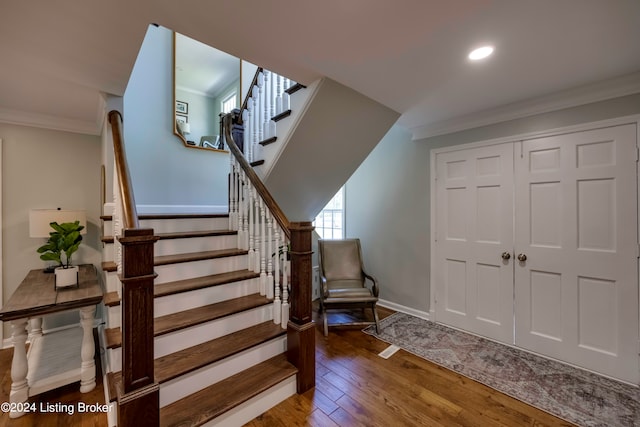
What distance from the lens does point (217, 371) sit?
5.75 ft

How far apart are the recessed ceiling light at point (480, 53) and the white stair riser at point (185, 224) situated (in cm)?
254

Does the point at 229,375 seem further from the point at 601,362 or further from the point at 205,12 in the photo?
the point at 601,362

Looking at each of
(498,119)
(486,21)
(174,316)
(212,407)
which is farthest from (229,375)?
(498,119)

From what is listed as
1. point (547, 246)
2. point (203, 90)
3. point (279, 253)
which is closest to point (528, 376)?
point (547, 246)

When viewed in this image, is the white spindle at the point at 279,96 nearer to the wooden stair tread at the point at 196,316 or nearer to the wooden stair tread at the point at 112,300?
the wooden stair tread at the point at 196,316

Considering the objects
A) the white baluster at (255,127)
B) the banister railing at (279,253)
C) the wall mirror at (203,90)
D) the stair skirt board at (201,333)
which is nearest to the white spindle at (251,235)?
the banister railing at (279,253)

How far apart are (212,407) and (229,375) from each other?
0.26m

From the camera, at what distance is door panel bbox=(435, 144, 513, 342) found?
2.71 meters

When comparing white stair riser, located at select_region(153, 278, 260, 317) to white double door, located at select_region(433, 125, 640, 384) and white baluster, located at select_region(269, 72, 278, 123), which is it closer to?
white baluster, located at select_region(269, 72, 278, 123)

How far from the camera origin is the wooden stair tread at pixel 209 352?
5.02 ft

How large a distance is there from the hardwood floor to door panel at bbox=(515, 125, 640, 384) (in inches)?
36.8

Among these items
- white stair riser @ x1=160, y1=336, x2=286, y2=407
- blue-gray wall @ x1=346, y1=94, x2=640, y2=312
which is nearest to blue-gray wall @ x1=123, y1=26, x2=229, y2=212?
white stair riser @ x1=160, y1=336, x2=286, y2=407

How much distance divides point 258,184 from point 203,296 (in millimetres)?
1011

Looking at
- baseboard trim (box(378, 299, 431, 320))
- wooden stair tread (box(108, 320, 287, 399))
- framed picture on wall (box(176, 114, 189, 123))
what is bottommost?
baseboard trim (box(378, 299, 431, 320))
